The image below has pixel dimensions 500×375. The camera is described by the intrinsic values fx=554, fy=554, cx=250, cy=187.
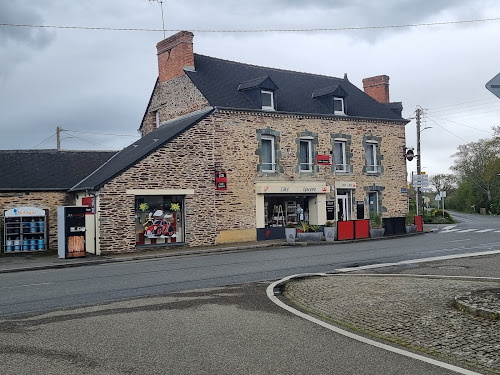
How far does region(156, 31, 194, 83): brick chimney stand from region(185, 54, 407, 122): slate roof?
0.77 metres

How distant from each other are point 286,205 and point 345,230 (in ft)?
13.3

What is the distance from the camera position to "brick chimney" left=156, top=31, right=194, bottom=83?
97.3 feet

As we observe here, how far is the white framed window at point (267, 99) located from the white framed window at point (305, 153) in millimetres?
2541

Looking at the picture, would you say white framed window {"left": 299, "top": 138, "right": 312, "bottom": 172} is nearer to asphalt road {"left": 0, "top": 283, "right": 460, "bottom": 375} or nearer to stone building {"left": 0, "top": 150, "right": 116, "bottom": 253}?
stone building {"left": 0, "top": 150, "right": 116, "bottom": 253}

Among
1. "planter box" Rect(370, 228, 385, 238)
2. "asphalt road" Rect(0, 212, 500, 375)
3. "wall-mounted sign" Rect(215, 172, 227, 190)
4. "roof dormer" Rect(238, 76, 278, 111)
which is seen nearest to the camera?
"asphalt road" Rect(0, 212, 500, 375)

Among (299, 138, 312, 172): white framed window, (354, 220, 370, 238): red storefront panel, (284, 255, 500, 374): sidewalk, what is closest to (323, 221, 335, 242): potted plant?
(354, 220, 370, 238): red storefront panel

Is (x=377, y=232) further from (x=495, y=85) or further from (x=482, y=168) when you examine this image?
(x=482, y=168)

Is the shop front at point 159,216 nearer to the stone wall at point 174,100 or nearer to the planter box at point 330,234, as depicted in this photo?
the stone wall at point 174,100

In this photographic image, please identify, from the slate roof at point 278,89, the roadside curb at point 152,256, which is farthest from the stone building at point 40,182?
the slate roof at point 278,89

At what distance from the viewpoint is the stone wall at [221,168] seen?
23641 mm

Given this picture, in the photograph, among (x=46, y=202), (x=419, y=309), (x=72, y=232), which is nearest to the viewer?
(x=419, y=309)

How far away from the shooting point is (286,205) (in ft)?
98.2

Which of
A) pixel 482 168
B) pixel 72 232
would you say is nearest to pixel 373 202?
pixel 72 232

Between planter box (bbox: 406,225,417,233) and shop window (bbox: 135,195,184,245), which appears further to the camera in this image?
planter box (bbox: 406,225,417,233)
